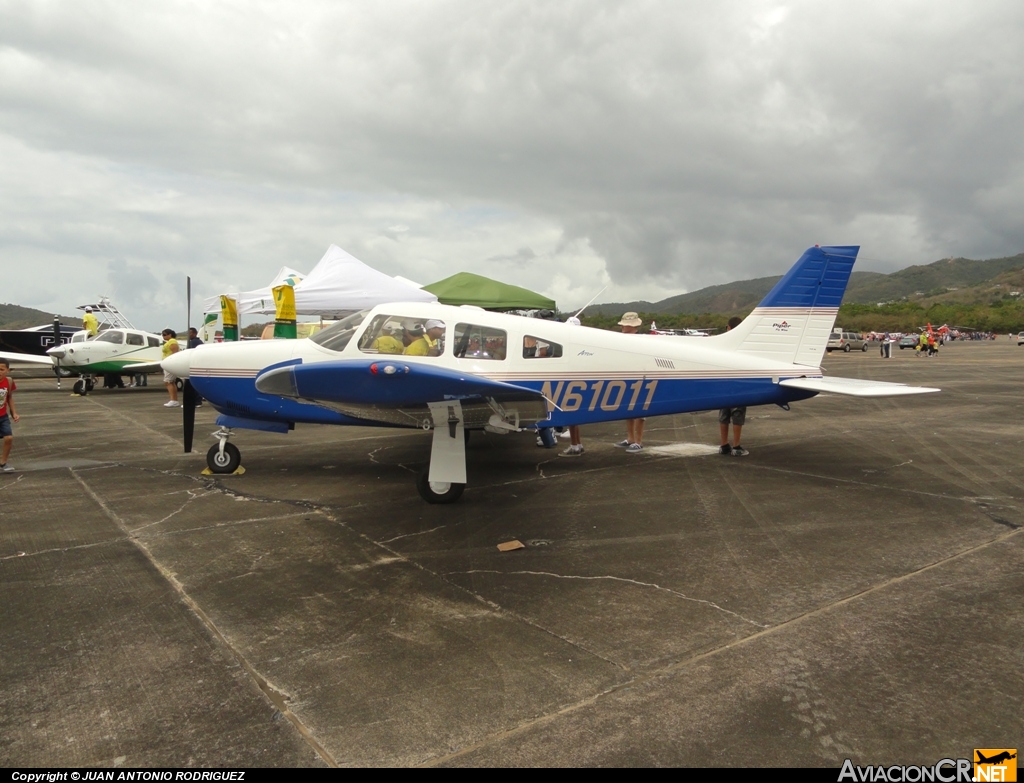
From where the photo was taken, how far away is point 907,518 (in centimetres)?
576

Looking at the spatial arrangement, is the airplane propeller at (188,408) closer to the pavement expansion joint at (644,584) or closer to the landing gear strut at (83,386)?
the pavement expansion joint at (644,584)

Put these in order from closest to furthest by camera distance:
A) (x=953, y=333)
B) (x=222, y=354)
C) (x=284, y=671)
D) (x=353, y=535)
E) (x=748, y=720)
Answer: (x=748, y=720) < (x=284, y=671) < (x=353, y=535) < (x=222, y=354) < (x=953, y=333)

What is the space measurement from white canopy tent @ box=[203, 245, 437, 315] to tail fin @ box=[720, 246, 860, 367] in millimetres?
9518

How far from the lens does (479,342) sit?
24.1 ft

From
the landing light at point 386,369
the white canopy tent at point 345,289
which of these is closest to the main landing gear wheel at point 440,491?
the landing light at point 386,369

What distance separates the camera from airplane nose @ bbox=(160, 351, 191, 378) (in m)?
7.64

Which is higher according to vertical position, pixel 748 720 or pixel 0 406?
pixel 0 406

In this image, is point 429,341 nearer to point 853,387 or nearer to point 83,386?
point 853,387

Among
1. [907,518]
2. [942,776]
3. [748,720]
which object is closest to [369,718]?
[748,720]

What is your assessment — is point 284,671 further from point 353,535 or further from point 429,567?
point 353,535

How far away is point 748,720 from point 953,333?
98.1m

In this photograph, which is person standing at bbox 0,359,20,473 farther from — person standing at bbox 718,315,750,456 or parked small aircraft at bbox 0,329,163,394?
parked small aircraft at bbox 0,329,163,394

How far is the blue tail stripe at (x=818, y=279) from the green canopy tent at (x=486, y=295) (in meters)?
9.98

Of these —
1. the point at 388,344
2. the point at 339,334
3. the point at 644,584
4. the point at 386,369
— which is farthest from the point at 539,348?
the point at 644,584
